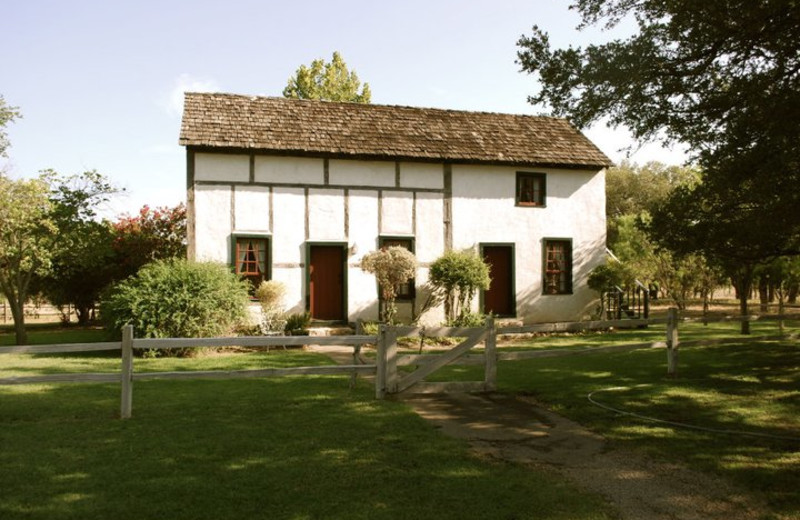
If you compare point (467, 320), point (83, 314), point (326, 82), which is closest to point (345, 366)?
point (467, 320)

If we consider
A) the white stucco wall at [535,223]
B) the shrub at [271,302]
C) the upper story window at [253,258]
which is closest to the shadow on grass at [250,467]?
the shrub at [271,302]

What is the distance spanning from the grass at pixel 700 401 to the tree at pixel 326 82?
24.9 metres

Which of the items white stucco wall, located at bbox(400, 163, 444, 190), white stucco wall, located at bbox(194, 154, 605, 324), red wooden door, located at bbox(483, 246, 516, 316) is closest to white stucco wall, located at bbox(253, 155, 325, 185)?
white stucco wall, located at bbox(194, 154, 605, 324)

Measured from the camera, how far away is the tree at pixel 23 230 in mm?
15125

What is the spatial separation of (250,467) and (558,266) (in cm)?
1546

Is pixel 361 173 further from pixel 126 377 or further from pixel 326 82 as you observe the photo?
pixel 326 82

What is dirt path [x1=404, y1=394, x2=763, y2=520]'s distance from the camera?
4344mm

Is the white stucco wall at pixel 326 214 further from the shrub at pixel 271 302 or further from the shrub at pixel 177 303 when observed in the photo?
the shrub at pixel 177 303

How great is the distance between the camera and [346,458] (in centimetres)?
537

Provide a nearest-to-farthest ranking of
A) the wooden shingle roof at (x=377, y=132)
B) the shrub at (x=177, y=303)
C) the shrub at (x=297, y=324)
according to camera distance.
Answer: the shrub at (x=177, y=303) < the shrub at (x=297, y=324) < the wooden shingle roof at (x=377, y=132)

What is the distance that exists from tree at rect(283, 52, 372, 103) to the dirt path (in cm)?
2782

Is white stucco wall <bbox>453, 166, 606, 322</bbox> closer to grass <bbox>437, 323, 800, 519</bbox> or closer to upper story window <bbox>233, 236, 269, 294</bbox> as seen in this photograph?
upper story window <bbox>233, 236, 269, 294</bbox>

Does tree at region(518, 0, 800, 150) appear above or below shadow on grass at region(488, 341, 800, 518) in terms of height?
above

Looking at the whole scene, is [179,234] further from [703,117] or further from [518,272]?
[703,117]
